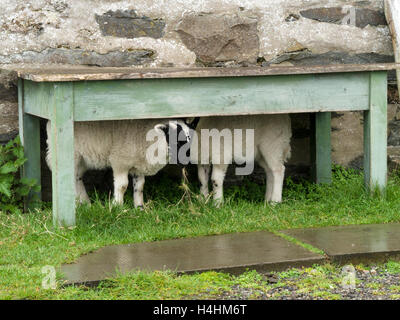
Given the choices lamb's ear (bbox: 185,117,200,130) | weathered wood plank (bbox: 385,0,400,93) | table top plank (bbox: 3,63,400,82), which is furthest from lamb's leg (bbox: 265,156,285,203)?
weathered wood plank (bbox: 385,0,400,93)

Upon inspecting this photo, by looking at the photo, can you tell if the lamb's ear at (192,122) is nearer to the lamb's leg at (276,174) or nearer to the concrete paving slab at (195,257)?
the lamb's leg at (276,174)

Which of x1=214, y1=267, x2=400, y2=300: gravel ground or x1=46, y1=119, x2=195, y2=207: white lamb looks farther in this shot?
x1=46, y1=119, x2=195, y2=207: white lamb

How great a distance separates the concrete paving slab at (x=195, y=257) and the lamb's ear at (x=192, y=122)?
119cm

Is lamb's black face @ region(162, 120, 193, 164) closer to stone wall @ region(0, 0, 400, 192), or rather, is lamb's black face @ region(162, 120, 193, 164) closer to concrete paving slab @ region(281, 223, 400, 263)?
stone wall @ region(0, 0, 400, 192)

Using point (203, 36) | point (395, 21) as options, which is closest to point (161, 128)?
point (203, 36)

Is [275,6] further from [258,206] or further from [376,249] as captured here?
[376,249]

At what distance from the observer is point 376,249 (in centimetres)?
404

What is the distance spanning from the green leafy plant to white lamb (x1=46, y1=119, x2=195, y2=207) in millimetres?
322

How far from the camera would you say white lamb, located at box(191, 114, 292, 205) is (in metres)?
5.48

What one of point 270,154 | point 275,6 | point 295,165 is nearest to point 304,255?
point 270,154

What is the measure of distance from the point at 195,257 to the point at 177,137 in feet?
4.63

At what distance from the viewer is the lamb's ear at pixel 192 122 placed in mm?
5367

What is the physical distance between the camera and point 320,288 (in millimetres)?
3529

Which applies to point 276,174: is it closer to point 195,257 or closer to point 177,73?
point 177,73
